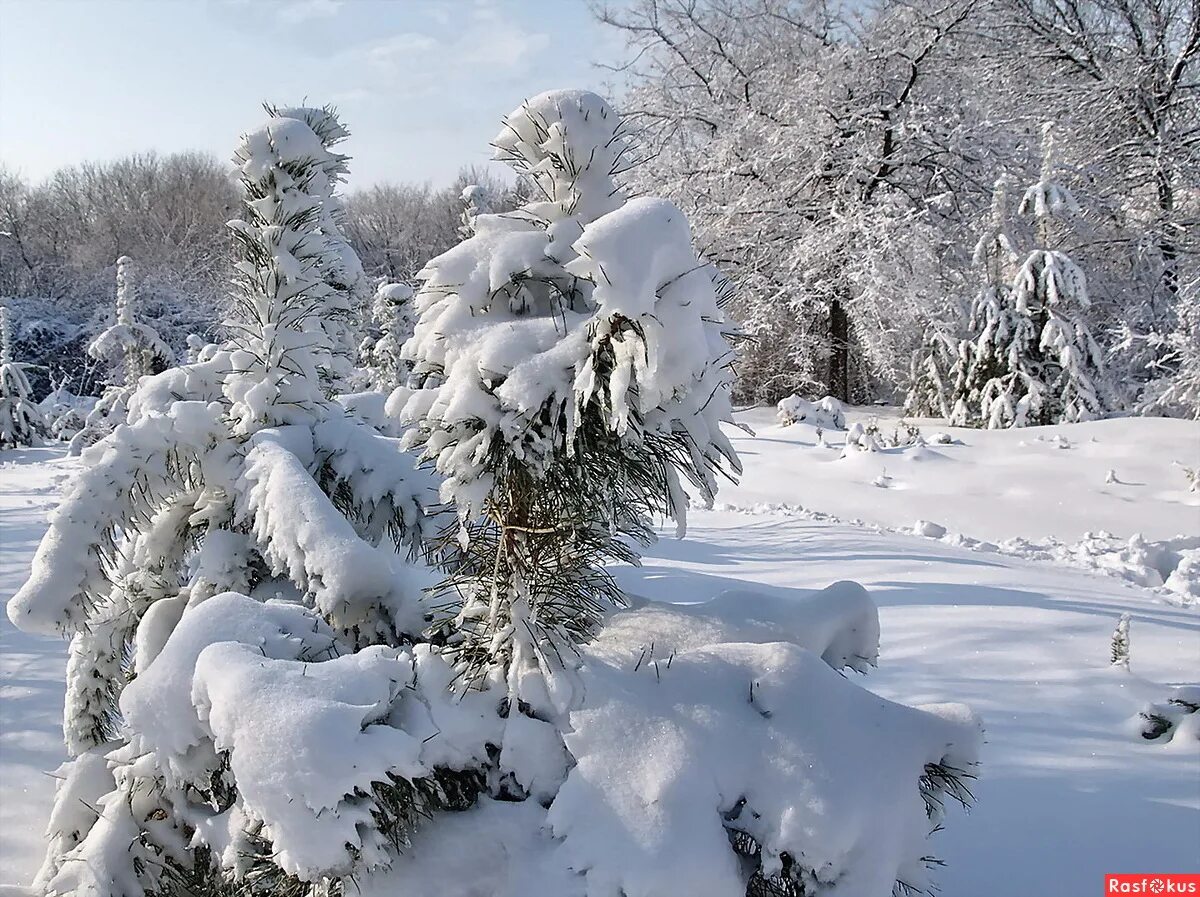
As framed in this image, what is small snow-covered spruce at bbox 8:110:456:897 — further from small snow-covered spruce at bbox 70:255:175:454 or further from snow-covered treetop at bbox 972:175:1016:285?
snow-covered treetop at bbox 972:175:1016:285

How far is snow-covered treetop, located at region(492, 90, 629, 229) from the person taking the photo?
1.39 metres

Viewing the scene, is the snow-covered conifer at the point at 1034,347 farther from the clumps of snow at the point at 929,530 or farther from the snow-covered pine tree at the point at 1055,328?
the clumps of snow at the point at 929,530

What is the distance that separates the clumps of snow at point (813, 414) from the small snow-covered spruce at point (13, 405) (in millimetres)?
14697

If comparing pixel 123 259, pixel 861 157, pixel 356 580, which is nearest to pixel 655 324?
pixel 356 580

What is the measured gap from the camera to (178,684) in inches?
49.4

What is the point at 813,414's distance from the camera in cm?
1198

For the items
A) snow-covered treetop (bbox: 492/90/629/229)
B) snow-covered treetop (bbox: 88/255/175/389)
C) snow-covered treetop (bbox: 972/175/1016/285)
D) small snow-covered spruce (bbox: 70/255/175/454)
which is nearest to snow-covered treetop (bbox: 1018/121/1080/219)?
snow-covered treetop (bbox: 972/175/1016/285)

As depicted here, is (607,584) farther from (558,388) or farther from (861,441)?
(861,441)

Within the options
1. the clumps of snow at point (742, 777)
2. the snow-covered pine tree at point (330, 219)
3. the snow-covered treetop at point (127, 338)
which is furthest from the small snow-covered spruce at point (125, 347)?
the clumps of snow at point (742, 777)

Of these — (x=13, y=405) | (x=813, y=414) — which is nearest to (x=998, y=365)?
(x=813, y=414)

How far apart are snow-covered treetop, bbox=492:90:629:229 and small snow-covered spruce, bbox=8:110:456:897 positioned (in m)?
0.82

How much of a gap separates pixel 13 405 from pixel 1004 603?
18.0 m

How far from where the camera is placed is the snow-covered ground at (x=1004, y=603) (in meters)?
2.35

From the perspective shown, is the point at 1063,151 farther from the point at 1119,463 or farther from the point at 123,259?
the point at 123,259
